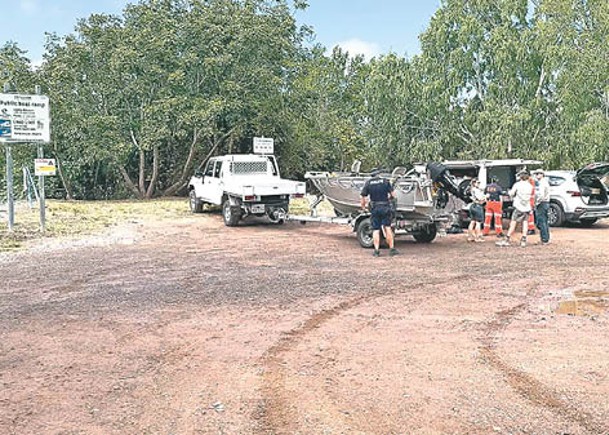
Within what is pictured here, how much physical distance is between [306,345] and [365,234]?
707 centimetres

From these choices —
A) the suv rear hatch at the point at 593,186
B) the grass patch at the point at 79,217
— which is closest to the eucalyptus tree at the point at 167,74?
the grass patch at the point at 79,217

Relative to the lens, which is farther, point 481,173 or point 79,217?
point 79,217

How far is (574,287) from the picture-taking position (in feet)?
28.7

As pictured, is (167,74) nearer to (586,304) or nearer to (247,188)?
(247,188)

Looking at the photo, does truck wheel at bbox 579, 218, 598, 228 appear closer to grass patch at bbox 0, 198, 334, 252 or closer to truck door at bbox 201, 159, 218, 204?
grass patch at bbox 0, 198, 334, 252

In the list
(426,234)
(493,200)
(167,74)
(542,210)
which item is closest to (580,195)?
(542,210)

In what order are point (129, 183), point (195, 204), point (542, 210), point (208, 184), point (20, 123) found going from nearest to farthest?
point (542, 210)
point (20, 123)
point (208, 184)
point (195, 204)
point (129, 183)

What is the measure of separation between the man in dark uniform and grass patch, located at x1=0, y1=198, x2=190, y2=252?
7256 mm

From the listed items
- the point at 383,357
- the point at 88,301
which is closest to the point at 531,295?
the point at 383,357

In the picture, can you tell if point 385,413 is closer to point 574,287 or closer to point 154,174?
point 574,287

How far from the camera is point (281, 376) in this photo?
16.6 ft

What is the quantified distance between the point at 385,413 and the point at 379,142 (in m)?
30.9

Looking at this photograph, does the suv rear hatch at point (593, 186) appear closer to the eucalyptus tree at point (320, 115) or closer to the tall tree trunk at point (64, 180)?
the eucalyptus tree at point (320, 115)

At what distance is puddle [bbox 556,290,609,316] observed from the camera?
23.7ft
